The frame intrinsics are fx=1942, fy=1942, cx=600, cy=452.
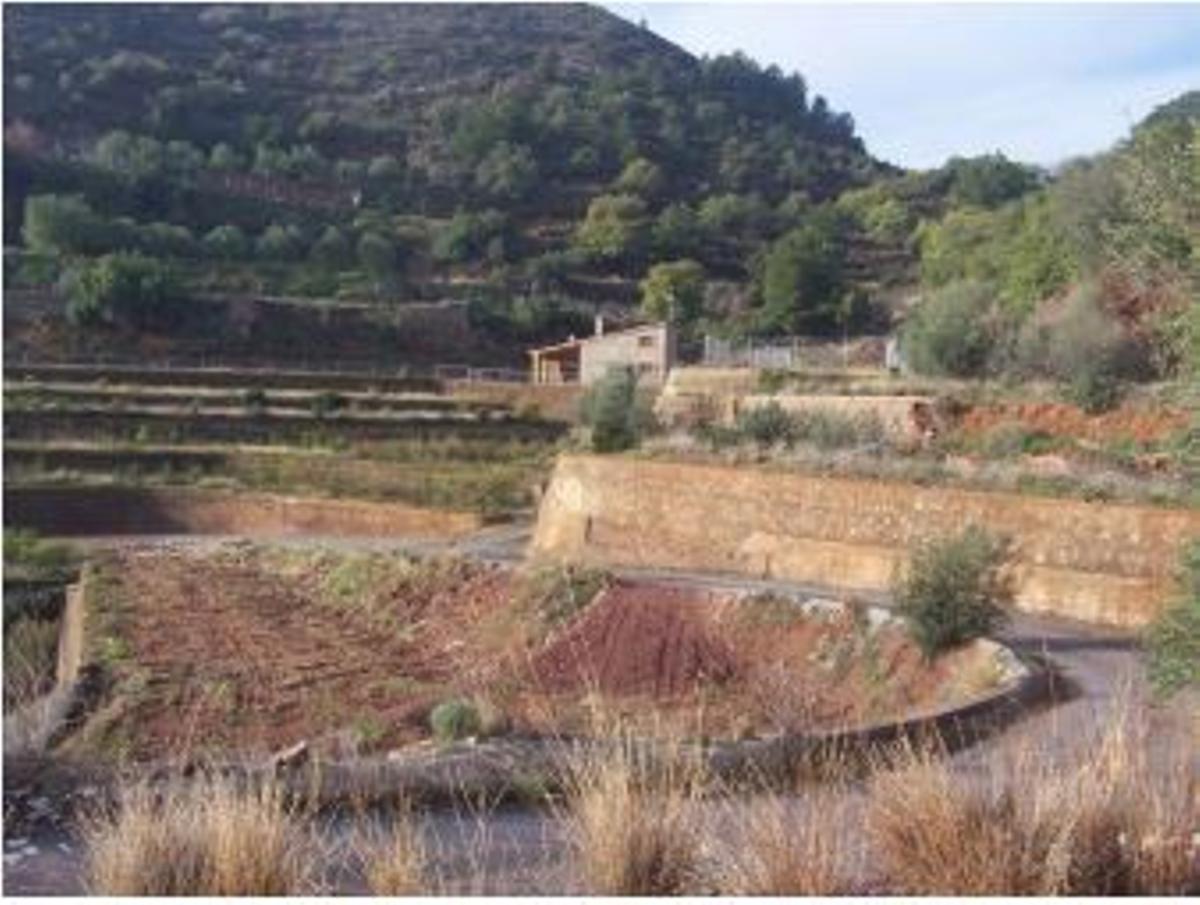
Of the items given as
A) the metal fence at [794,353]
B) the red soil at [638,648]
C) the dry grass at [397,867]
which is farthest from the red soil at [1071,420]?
the dry grass at [397,867]

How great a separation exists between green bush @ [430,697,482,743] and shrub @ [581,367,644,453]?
24064 millimetres

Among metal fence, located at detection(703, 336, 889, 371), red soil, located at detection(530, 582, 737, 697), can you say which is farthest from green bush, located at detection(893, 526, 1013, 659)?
metal fence, located at detection(703, 336, 889, 371)

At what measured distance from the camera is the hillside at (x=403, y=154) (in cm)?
8481

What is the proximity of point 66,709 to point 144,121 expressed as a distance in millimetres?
84618

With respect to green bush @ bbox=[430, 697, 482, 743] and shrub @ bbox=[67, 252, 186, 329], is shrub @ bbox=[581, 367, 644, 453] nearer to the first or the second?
shrub @ bbox=[67, 252, 186, 329]

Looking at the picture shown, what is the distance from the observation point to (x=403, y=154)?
361 feet

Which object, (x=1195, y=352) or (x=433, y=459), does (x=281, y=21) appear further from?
(x=1195, y=352)

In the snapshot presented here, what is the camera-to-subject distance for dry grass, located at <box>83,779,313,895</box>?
6.38 m

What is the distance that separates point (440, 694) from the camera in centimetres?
2088

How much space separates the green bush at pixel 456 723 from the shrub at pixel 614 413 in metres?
24.1

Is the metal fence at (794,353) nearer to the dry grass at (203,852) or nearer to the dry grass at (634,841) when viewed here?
the dry grass at (634,841)

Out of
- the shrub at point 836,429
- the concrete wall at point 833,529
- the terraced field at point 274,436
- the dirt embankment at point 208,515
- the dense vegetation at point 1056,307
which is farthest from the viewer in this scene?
the terraced field at point 274,436

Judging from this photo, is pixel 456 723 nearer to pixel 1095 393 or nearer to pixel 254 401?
pixel 1095 393

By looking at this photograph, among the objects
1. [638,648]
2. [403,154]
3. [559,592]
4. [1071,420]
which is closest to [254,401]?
[1071,420]
